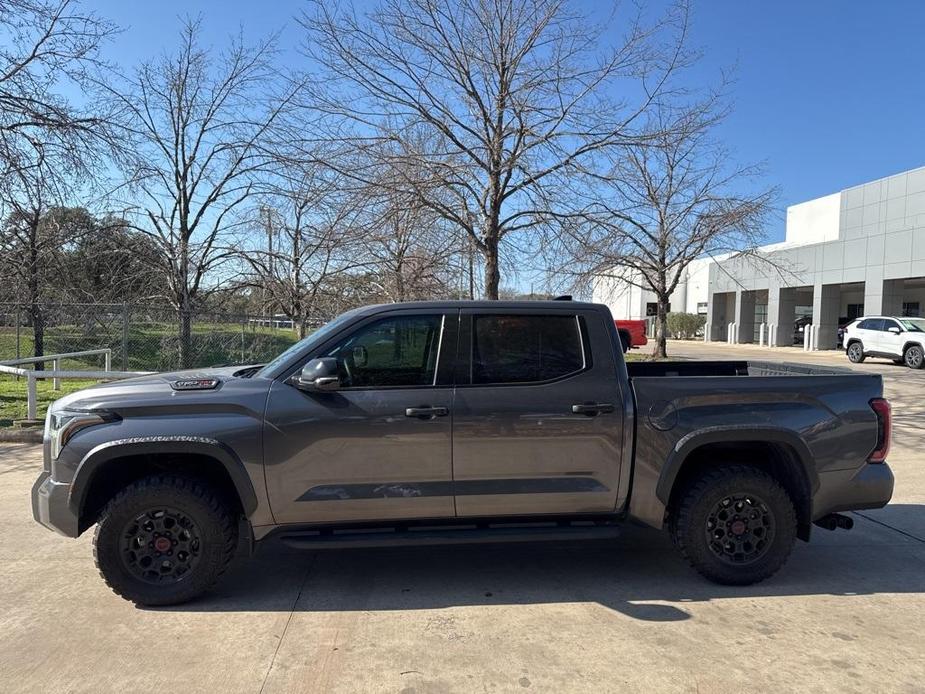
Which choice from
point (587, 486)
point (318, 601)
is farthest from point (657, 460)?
point (318, 601)

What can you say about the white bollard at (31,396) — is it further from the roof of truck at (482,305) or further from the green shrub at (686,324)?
the green shrub at (686,324)

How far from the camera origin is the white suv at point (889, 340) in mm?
20672

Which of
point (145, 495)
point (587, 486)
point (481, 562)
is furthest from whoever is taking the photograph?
point (481, 562)

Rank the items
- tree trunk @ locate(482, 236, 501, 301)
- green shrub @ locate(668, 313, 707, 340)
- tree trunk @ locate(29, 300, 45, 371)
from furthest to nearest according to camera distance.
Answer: green shrub @ locate(668, 313, 707, 340) → tree trunk @ locate(29, 300, 45, 371) → tree trunk @ locate(482, 236, 501, 301)

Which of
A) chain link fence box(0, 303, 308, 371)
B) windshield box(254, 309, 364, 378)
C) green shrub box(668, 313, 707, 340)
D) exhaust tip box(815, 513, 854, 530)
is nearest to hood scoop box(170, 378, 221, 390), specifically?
windshield box(254, 309, 364, 378)

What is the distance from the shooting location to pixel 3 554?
447cm

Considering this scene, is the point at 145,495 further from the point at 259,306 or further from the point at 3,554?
the point at 259,306

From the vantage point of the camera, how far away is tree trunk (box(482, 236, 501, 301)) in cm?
1179

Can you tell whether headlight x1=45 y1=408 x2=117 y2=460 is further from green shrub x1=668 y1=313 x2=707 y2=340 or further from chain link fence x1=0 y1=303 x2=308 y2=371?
green shrub x1=668 y1=313 x2=707 y2=340

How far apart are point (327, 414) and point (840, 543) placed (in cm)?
412

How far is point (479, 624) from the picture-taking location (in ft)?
11.3

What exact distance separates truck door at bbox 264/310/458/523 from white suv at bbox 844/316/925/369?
894 inches

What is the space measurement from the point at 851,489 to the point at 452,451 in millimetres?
2627

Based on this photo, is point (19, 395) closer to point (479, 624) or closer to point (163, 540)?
point (163, 540)
